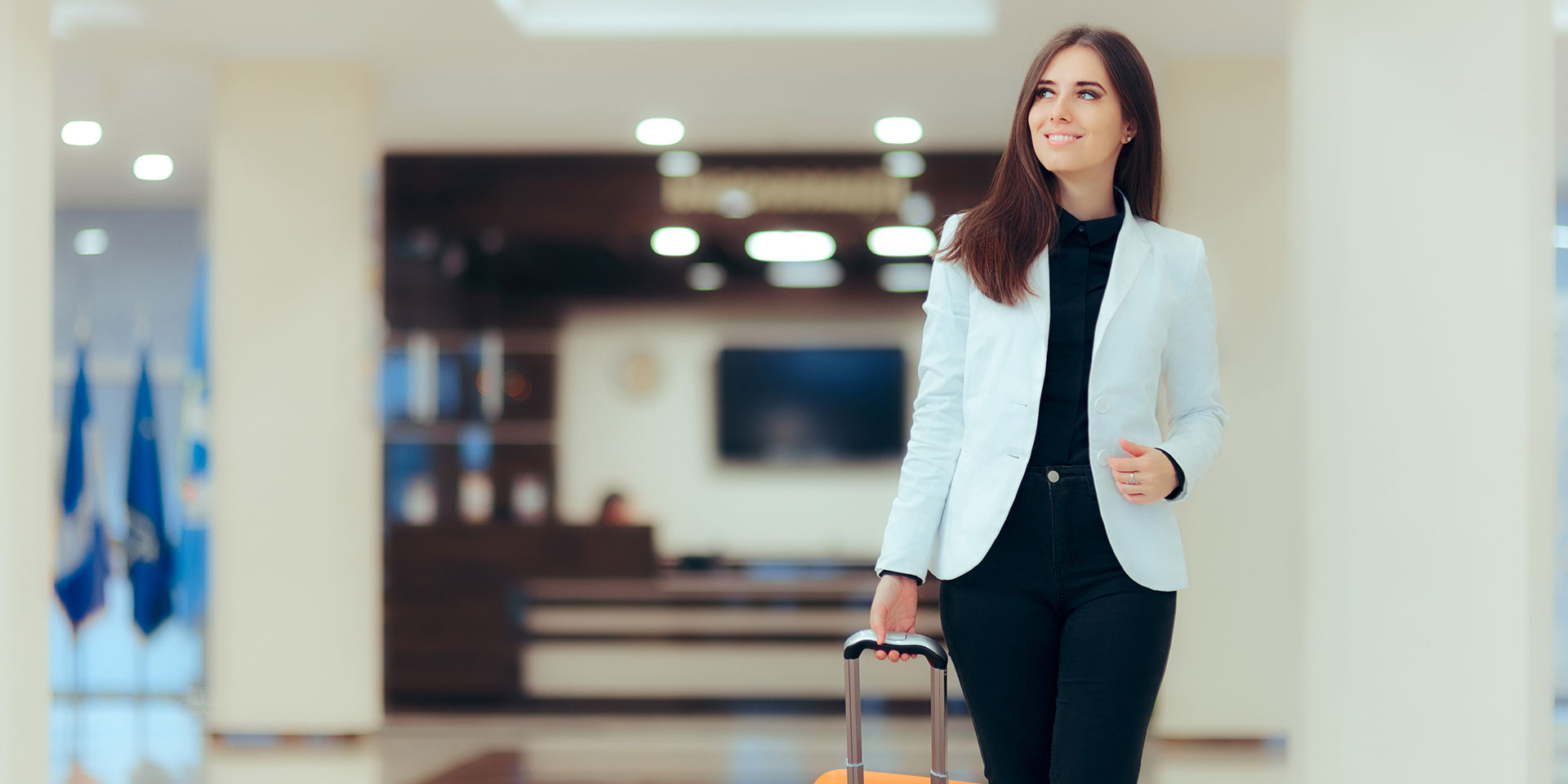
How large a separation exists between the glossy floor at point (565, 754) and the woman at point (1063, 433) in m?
2.99

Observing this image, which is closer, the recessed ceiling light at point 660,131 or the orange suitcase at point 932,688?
the orange suitcase at point 932,688

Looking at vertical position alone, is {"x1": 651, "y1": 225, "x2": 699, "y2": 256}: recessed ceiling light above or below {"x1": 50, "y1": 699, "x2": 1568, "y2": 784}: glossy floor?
above

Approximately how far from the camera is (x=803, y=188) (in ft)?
23.1

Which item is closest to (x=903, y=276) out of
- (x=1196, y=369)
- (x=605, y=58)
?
(x=605, y=58)

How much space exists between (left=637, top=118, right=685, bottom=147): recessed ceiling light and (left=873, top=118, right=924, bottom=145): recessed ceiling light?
3.30 ft

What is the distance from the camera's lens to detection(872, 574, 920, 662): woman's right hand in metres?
1.69

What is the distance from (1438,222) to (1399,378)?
30 centimetres

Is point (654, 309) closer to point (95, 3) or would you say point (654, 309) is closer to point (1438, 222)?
point (95, 3)

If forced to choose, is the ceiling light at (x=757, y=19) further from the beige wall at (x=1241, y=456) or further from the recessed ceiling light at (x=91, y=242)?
the recessed ceiling light at (x=91, y=242)

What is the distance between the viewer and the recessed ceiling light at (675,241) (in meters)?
7.20

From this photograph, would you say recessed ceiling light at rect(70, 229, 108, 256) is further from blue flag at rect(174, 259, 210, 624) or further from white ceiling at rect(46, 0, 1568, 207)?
blue flag at rect(174, 259, 210, 624)

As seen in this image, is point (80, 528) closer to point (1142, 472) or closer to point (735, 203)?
point (735, 203)

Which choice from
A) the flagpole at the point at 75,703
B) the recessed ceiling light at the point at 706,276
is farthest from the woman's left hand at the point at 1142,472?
the recessed ceiling light at the point at 706,276

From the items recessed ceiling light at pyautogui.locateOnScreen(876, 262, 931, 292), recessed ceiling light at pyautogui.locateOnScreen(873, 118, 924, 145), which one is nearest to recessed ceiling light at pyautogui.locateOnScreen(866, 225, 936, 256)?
recessed ceiling light at pyautogui.locateOnScreen(876, 262, 931, 292)
